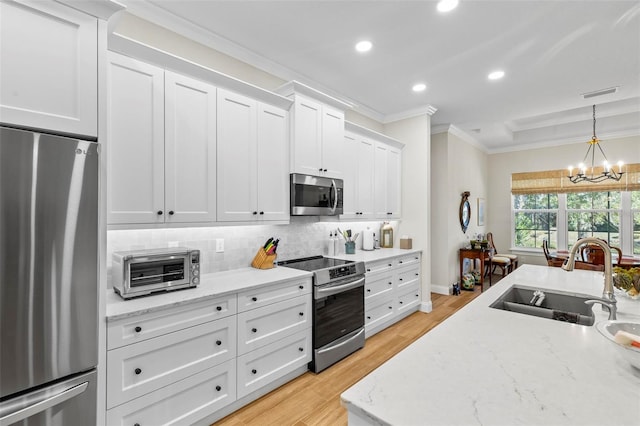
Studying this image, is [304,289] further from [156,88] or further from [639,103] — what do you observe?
[639,103]

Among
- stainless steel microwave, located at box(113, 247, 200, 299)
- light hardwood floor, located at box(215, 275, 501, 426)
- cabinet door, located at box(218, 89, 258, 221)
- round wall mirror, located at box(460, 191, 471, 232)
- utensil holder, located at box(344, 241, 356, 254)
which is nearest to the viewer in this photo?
stainless steel microwave, located at box(113, 247, 200, 299)

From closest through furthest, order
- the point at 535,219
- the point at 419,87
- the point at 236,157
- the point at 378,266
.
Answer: the point at 236,157, the point at 378,266, the point at 419,87, the point at 535,219

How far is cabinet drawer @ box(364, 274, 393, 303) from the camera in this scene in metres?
3.44

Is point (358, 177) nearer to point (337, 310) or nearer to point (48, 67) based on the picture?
point (337, 310)

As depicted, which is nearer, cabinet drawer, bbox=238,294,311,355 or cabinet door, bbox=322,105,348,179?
cabinet drawer, bbox=238,294,311,355

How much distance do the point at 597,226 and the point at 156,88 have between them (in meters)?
7.81

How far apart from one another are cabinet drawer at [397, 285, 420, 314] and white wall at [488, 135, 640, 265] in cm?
392

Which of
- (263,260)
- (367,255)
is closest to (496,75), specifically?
(367,255)

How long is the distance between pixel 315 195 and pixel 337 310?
3.84ft

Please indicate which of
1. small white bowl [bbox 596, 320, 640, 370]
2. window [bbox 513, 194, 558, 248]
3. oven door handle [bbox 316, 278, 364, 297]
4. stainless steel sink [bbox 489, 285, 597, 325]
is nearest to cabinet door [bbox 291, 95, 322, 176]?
oven door handle [bbox 316, 278, 364, 297]

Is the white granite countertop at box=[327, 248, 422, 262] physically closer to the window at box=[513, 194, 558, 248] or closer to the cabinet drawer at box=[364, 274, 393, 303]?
the cabinet drawer at box=[364, 274, 393, 303]

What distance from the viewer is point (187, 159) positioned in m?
2.27

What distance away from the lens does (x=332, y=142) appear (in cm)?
340

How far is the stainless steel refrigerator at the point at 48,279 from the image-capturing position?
1.28 metres
